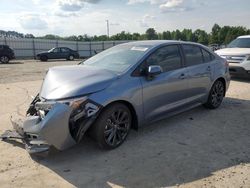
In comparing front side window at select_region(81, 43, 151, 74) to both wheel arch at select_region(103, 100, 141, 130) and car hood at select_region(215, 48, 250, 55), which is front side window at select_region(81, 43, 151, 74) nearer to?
wheel arch at select_region(103, 100, 141, 130)

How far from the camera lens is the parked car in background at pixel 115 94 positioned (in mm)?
4348

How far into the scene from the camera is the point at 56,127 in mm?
4180

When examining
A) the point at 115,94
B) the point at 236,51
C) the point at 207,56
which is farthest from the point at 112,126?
the point at 236,51

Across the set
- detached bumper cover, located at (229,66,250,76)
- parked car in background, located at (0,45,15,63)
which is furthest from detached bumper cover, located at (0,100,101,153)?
parked car in background, located at (0,45,15,63)

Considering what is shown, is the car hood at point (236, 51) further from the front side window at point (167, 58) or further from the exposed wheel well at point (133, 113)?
the exposed wheel well at point (133, 113)

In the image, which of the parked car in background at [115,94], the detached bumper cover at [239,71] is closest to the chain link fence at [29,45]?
the detached bumper cover at [239,71]

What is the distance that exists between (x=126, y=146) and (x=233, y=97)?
4893mm

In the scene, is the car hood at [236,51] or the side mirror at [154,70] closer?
the side mirror at [154,70]

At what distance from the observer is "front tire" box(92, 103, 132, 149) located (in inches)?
182

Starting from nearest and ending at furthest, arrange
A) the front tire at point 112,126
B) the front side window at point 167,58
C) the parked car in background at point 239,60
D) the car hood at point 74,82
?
the car hood at point 74,82, the front tire at point 112,126, the front side window at point 167,58, the parked car in background at point 239,60

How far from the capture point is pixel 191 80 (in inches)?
253

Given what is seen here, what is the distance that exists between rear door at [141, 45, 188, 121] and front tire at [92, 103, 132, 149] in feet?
1.55

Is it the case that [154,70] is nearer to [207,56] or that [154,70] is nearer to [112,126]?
[112,126]

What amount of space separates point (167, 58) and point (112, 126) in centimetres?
189
